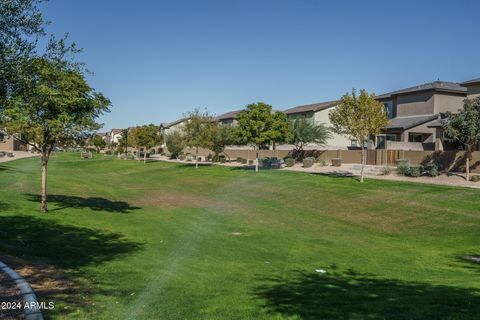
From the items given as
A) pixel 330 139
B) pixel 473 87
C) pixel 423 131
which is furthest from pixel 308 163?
pixel 330 139

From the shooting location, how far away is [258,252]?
16.3 m

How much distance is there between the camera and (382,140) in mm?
58188

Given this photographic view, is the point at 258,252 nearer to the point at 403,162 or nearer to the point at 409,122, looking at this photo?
the point at 403,162

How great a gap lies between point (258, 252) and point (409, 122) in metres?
43.4

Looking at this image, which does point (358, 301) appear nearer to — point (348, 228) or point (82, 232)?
point (82, 232)

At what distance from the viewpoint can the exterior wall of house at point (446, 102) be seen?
5491cm

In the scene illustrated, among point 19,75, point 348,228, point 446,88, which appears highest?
point 446,88

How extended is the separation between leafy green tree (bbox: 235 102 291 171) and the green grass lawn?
1805 cm

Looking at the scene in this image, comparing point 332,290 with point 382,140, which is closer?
point 332,290

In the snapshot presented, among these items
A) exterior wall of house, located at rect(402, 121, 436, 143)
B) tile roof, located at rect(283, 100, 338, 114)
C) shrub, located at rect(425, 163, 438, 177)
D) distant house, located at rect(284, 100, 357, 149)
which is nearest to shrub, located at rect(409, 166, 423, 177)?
shrub, located at rect(425, 163, 438, 177)

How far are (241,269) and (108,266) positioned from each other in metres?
3.62

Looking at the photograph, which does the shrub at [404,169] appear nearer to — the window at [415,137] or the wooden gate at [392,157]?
the wooden gate at [392,157]

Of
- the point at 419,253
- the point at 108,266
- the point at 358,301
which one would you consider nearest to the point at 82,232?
the point at 108,266

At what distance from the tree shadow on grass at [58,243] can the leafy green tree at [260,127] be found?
3625 centimetres
